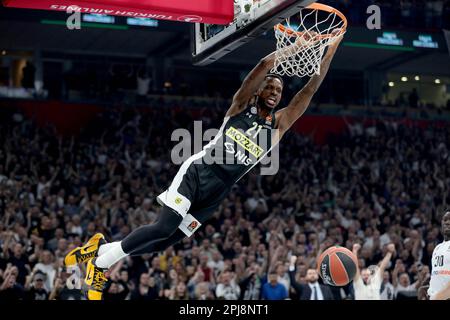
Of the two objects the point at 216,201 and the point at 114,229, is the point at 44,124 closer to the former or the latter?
the point at 114,229

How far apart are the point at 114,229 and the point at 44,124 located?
7350 millimetres

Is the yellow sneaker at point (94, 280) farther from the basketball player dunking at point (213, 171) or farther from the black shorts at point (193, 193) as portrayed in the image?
the black shorts at point (193, 193)

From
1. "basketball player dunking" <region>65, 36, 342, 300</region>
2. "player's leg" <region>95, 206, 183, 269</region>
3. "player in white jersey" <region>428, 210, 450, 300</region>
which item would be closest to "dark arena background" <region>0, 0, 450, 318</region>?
"player in white jersey" <region>428, 210, 450, 300</region>

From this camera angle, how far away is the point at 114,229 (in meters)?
16.8

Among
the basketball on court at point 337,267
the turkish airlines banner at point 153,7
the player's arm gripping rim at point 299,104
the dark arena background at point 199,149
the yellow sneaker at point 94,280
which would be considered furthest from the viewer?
the dark arena background at point 199,149

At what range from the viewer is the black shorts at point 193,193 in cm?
802

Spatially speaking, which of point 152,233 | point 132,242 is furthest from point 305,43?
point 132,242

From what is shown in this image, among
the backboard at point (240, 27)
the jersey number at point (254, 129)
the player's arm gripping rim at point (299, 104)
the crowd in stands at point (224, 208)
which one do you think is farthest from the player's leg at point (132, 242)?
the crowd in stands at point (224, 208)

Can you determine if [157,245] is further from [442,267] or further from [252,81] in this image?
[442,267]

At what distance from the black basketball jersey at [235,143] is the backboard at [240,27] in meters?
0.78

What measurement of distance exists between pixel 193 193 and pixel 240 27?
70.9 inches

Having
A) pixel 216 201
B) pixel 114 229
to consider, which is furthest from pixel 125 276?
pixel 216 201

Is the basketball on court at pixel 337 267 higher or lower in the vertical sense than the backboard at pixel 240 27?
lower

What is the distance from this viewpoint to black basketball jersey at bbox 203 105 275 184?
26.8 ft
